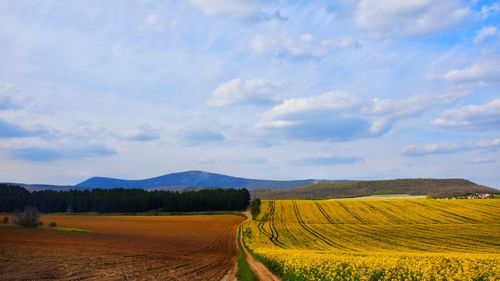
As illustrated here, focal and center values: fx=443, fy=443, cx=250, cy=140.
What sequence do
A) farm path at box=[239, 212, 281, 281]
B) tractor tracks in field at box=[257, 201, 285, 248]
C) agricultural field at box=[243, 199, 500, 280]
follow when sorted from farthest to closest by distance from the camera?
tractor tracks in field at box=[257, 201, 285, 248]
farm path at box=[239, 212, 281, 281]
agricultural field at box=[243, 199, 500, 280]

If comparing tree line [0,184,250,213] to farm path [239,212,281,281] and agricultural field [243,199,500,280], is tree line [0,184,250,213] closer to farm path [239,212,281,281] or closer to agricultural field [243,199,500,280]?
agricultural field [243,199,500,280]

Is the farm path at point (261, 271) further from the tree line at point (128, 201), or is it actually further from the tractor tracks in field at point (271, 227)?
the tree line at point (128, 201)

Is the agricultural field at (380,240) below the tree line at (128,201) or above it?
below

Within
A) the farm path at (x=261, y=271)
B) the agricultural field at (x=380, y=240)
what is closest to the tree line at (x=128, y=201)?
the agricultural field at (x=380, y=240)

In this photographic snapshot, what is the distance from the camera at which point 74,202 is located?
453ft

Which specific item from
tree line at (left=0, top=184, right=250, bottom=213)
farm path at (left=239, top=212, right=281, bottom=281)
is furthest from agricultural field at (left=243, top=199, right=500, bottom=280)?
tree line at (left=0, top=184, right=250, bottom=213)

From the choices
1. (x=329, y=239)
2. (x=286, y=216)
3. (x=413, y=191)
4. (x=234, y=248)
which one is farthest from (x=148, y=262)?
(x=413, y=191)

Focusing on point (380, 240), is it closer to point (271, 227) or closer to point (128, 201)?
point (271, 227)

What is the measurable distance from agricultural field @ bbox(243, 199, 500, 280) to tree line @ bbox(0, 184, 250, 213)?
51.1ft

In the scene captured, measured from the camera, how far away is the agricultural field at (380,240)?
62.1ft

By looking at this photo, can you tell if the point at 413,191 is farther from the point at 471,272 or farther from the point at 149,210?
the point at 471,272

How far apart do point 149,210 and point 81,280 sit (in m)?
119

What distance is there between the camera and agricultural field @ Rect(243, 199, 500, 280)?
1894cm

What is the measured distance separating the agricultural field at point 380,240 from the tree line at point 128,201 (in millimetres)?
15572
